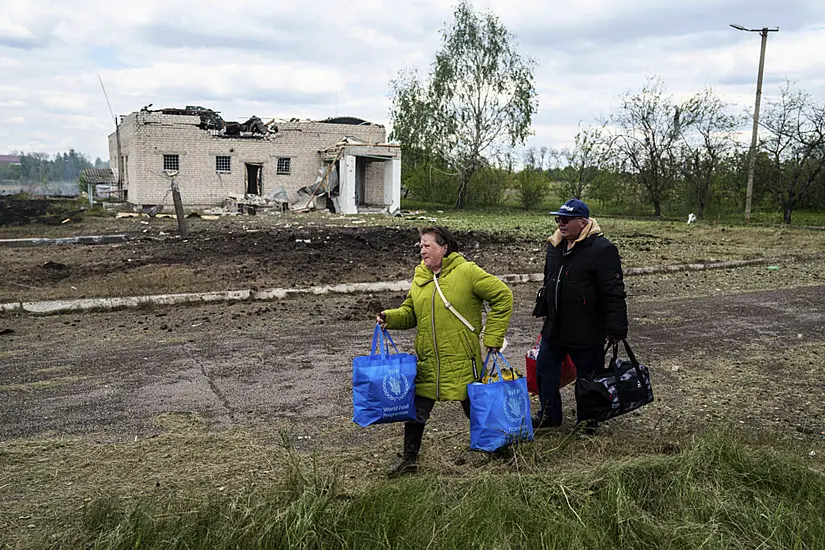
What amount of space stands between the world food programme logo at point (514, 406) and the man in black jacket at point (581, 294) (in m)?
0.71

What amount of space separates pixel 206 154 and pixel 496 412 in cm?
3125

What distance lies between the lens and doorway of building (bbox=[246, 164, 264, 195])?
34.1m

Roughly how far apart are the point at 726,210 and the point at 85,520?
3283 centimetres

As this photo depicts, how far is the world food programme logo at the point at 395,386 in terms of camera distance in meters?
4.07

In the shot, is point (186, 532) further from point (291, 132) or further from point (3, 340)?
point (291, 132)

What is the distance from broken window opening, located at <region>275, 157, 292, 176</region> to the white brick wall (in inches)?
6.9

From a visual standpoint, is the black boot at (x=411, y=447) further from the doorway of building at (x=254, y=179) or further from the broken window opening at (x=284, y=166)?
the broken window opening at (x=284, y=166)

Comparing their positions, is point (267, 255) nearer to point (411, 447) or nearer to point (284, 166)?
point (411, 447)

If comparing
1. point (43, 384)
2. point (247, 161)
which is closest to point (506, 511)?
point (43, 384)

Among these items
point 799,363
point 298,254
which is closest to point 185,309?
point 298,254

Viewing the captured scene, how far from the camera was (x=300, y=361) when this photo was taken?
6891mm

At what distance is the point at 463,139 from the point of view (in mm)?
39250

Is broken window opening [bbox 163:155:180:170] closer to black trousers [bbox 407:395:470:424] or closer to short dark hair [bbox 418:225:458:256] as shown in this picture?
short dark hair [bbox 418:225:458:256]

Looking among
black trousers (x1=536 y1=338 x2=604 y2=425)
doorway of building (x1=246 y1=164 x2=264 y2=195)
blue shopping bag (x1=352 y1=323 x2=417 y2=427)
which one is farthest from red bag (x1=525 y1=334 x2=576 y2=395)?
doorway of building (x1=246 y1=164 x2=264 y2=195)
